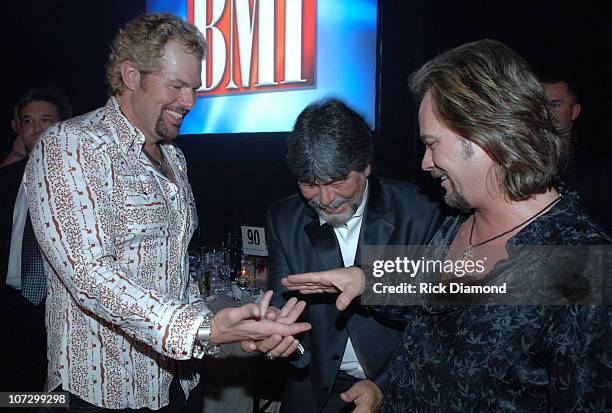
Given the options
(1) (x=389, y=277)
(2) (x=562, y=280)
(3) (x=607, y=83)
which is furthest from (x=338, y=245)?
(3) (x=607, y=83)

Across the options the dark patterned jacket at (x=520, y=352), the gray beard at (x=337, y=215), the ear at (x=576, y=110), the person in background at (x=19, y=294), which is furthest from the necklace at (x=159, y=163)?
the ear at (x=576, y=110)

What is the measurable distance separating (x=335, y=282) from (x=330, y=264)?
37 cm

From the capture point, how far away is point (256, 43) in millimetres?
3512

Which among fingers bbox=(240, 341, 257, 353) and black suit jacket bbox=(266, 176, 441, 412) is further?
black suit jacket bbox=(266, 176, 441, 412)

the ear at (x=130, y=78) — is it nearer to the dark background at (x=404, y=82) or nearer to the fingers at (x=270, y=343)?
the fingers at (x=270, y=343)

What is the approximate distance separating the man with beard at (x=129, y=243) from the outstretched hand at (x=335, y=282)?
8 centimetres

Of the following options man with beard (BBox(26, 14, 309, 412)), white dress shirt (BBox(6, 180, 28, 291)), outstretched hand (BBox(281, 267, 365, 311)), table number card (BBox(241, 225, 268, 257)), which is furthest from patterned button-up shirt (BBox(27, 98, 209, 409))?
table number card (BBox(241, 225, 268, 257))

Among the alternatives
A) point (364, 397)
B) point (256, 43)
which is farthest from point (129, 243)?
point (256, 43)

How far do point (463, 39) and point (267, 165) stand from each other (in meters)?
1.88

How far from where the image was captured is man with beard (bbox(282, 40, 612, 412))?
1016mm

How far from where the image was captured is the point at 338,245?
197 centimetres

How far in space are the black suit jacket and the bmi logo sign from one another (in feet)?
5.07

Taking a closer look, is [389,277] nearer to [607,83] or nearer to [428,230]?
[428,230]

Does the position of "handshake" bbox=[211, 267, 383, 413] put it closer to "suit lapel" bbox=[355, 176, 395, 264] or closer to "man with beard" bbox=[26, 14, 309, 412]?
"man with beard" bbox=[26, 14, 309, 412]
